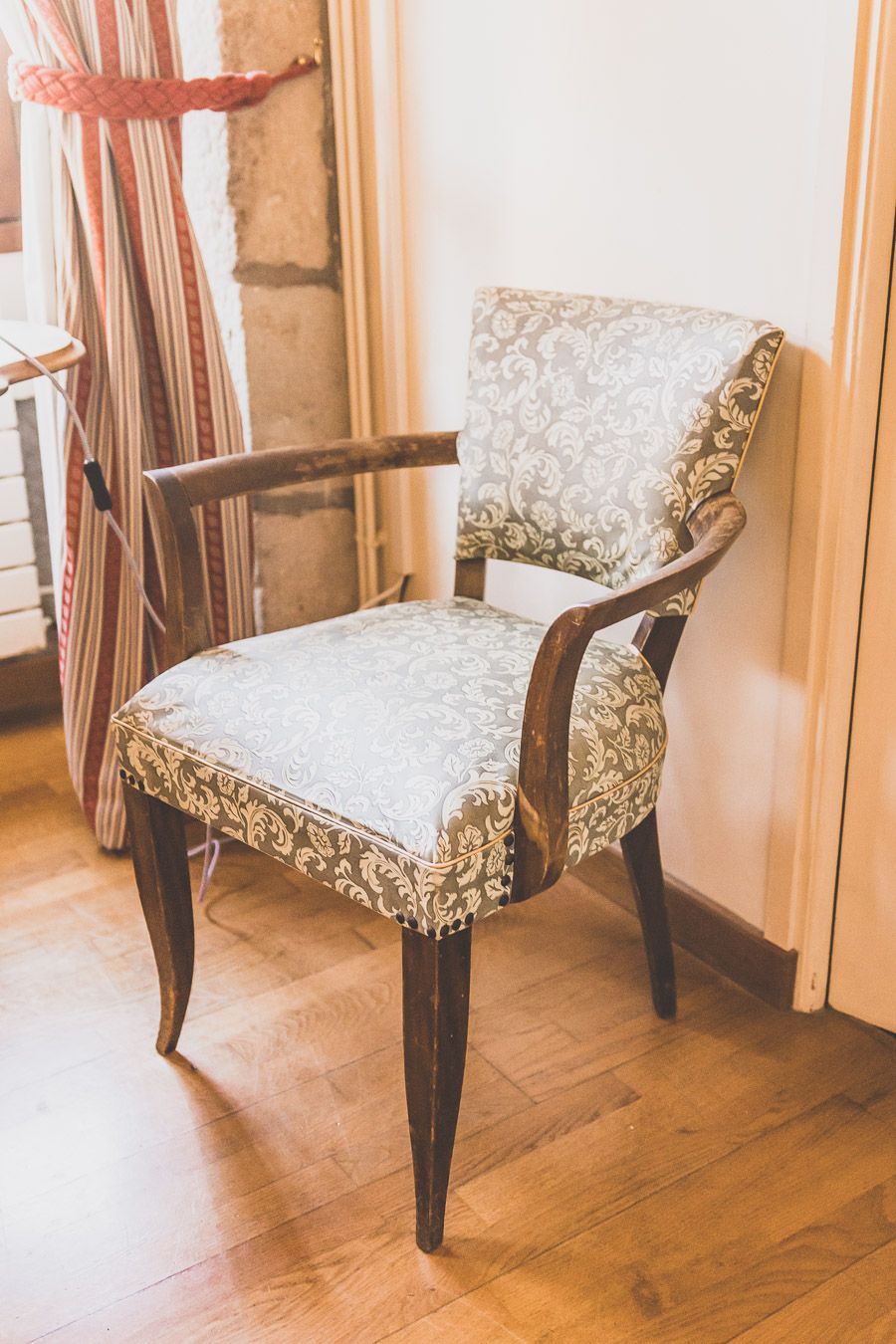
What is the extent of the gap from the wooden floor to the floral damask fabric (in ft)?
1.94

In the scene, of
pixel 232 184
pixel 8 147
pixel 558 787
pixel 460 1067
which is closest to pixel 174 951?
pixel 460 1067

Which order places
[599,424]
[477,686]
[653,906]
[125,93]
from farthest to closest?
1. [125,93]
2. [653,906]
3. [599,424]
4. [477,686]

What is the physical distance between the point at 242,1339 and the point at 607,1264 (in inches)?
14.8

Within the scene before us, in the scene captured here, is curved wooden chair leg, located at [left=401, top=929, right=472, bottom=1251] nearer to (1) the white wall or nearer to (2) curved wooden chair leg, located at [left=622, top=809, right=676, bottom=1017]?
(2) curved wooden chair leg, located at [left=622, top=809, right=676, bottom=1017]

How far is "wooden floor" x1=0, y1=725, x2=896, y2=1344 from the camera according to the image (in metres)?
1.35

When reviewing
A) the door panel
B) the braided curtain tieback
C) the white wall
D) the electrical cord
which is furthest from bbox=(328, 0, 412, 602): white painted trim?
the door panel

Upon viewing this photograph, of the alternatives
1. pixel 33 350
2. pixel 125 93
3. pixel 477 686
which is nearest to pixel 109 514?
pixel 33 350

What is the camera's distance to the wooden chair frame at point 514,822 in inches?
50.4

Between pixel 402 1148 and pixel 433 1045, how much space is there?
31 cm

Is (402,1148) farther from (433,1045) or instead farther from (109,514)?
(109,514)

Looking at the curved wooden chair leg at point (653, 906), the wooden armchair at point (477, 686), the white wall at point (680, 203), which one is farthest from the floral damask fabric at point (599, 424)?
the curved wooden chair leg at point (653, 906)

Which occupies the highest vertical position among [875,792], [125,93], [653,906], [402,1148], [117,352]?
[125,93]

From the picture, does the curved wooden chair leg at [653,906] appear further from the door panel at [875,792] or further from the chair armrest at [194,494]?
the chair armrest at [194,494]

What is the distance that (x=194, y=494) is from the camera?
1.61 metres
